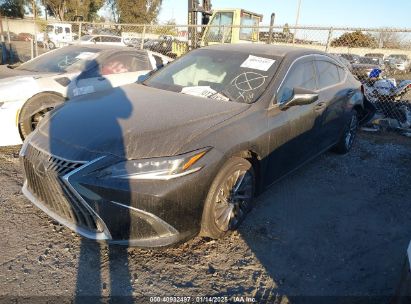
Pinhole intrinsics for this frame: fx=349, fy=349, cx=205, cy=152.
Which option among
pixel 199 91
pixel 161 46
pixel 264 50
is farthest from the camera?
pixel 161 46

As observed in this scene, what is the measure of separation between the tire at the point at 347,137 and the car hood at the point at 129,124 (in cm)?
270

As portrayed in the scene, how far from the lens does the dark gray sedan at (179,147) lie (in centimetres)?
250

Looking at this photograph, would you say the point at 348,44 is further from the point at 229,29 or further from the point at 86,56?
the point at 86,56

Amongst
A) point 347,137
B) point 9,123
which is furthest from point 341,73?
point 9,123

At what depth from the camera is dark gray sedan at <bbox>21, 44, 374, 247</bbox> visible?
250 centimetres

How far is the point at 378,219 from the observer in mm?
3711

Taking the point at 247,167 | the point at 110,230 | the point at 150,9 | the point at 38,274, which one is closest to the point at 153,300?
the point at 110,230

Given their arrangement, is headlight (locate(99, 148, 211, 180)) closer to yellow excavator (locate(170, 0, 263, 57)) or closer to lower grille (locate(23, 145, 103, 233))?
lower grille (locate(23, 145, 103, 233))

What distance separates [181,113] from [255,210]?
1.36 metres

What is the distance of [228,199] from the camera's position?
305 cm

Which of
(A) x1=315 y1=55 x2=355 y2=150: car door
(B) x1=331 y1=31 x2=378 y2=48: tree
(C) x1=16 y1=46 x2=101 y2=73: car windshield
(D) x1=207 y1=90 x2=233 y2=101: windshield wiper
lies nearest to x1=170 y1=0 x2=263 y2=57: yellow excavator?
(B) x1=331 y1=31 x2=378 y2=48: tree

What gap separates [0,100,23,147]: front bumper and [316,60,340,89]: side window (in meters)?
3.98

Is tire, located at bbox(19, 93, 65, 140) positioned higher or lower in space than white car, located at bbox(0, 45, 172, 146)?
lower

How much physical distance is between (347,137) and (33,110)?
4.68 meters
